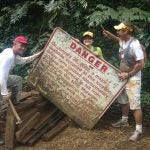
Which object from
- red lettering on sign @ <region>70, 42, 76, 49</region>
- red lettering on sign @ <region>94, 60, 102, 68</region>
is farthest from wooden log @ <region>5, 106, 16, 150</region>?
red lettering on sign @ <region>94, 60, 102, 68</region>

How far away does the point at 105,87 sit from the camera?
22.7 feet

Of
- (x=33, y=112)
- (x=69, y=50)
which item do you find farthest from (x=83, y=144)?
(x=69, y=50)

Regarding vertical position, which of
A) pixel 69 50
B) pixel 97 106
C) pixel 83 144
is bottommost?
pixel 83 144

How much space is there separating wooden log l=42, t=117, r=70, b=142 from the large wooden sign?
228 millimetres

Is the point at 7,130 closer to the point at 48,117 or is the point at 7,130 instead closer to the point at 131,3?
the point at 48,117

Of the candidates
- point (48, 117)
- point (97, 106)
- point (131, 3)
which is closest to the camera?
point (97, 106)

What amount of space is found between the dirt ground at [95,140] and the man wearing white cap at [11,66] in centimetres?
99

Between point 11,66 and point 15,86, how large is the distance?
0.62m

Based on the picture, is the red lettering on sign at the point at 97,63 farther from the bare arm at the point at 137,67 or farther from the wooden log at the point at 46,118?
the wooden log at the point at 46,118

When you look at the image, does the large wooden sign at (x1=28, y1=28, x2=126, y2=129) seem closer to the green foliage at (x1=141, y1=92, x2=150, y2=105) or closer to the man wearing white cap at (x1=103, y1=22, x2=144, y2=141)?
the man wearing white cap at (x1=103, y1=22, x2=144, y2=141)

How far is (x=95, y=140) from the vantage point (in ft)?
22.2

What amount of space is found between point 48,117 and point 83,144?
42.8 inches

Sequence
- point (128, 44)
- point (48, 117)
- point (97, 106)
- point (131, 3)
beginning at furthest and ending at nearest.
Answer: point (131, 3) < point (48, 117) < point (97, 106) < point (128, 44)

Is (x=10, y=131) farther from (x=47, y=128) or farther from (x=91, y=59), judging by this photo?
(x=91, y=59)
